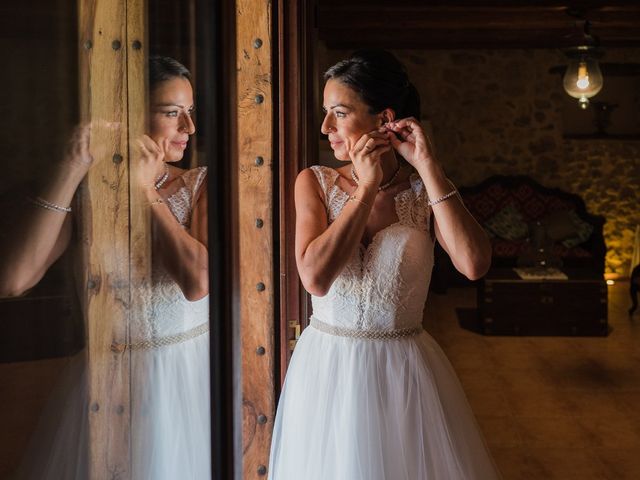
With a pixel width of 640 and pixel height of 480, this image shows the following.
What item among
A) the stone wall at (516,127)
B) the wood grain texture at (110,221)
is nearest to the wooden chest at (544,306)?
the stone wall at (516,127)

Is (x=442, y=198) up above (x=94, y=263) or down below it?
above

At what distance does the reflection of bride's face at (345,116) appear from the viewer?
181cm

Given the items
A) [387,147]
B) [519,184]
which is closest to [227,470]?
[387,147]

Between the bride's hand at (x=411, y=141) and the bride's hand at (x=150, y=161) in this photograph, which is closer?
the bride's hand at (x=150, y=161)

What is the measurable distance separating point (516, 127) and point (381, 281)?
8082 mm

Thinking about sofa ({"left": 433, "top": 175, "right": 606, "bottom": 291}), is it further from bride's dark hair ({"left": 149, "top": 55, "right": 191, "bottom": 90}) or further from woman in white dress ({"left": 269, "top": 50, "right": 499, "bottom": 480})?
bride's dark hair ({"left": 149, "top": 55, "right": 191, "bottom": 90})

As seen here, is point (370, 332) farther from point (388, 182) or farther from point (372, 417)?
point (388, 182)

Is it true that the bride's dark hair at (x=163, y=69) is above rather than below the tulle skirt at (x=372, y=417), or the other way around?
above

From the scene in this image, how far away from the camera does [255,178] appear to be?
1.78 m

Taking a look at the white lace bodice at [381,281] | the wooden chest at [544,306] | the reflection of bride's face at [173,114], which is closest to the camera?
the reflection of bride's face at [173,114]

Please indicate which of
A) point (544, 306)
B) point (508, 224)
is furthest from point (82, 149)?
point (508, 224)

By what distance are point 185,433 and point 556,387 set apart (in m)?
4.29

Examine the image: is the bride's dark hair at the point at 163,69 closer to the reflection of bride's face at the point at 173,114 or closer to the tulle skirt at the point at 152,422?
the reflection of bride's face at the point at 173,114

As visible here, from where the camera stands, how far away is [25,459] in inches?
18.5
